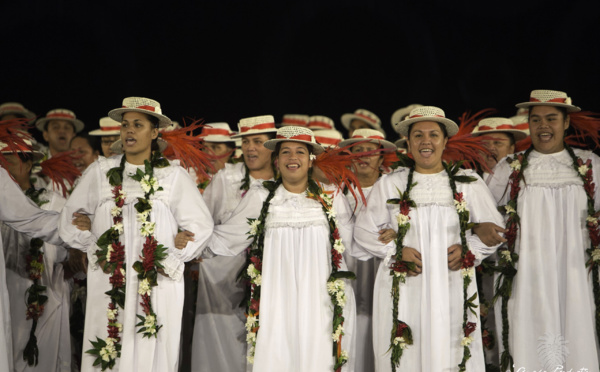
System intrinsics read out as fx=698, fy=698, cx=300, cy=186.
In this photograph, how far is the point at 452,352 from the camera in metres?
5.25

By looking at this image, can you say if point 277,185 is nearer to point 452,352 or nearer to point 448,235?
point 448,235

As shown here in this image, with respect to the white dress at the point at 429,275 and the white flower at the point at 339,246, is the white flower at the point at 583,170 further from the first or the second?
the white flower at the point at 339,246

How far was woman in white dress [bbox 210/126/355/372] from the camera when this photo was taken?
5238 millimetres

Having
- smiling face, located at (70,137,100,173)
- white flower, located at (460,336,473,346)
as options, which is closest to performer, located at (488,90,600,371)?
white flower, located at (460,336,473,346)

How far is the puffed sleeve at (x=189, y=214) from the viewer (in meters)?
5.29

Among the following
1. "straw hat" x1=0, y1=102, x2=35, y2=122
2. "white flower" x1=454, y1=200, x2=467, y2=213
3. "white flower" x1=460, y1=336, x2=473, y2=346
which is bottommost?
"white flower" x1=460, y1=336, x2=473, y2=346

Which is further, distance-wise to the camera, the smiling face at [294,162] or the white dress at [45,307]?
the white dress at [45,307]

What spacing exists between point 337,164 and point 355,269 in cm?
107

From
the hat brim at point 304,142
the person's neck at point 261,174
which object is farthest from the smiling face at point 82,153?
the hat brim at point 304,142

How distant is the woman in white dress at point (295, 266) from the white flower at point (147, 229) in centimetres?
57

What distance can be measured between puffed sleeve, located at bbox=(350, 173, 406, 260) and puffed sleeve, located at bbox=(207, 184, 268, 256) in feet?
2.71

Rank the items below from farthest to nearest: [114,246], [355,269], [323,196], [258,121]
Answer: [258,121], [355,269], [323,196], [114,246]

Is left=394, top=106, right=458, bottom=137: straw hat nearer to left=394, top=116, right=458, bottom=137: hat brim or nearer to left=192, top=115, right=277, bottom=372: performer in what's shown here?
left=394, top=116, right=458, bottom=137: hat brim

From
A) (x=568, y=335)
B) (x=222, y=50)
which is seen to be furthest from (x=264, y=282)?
(x=222, y=50)
